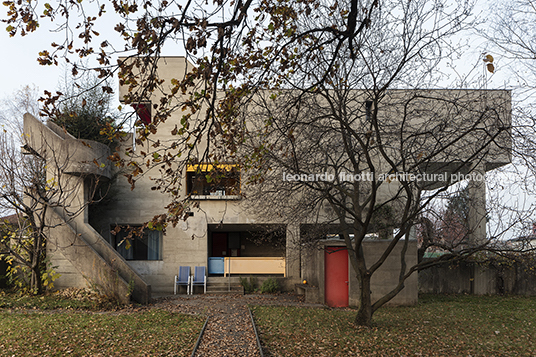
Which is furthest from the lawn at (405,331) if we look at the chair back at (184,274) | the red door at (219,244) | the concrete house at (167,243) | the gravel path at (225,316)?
the red door at (219,244)

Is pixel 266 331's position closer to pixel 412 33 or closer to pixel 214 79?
pixel 214 79

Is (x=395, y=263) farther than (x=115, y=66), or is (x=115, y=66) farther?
(x=395, y=263)

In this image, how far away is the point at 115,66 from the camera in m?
5.19

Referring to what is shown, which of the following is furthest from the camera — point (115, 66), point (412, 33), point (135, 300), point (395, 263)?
point (395, 263)

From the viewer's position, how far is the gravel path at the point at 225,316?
9.14 metres

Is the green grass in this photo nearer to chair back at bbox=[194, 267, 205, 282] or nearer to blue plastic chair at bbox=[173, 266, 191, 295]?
blue plastic chair at bbox=[173, 266, 191, 295]

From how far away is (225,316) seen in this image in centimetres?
1288

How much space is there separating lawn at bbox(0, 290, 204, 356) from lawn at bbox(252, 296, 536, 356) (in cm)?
226

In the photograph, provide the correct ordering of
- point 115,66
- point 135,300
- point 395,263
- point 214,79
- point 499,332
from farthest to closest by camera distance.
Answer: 1. point 395,263
2. point 135,300
3. point 499,332
4. point 214,79
5. point 115,66

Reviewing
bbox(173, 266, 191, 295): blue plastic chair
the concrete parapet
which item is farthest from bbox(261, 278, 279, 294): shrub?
the concrete parapet

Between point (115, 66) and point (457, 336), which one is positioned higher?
point (115, 66)

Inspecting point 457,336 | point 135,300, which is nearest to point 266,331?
point 457,336

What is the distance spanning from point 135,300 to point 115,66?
38.5 feet

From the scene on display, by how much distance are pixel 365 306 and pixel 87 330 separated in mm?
7431
